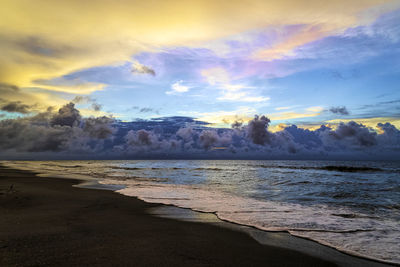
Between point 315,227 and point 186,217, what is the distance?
4.16 m

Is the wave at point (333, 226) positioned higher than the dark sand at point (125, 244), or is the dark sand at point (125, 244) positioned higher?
the dark sand at point (125, 244)

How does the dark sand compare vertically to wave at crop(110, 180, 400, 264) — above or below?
above

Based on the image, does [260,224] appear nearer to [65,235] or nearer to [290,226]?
[290,226]

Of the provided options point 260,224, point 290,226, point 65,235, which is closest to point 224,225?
point 260,224

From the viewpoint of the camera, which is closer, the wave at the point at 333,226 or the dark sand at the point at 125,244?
the dark sand at the point at 125,244

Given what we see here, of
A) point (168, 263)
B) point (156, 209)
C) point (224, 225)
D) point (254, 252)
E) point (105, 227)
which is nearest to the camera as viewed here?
point (168, 263)

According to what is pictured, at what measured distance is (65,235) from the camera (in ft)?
18.9

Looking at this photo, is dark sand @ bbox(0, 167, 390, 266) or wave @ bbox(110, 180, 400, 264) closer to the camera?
dark sand @ bbox(0, 167, 390, 266)

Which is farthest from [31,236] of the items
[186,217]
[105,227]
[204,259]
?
[186,217]

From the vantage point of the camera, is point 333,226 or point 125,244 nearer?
point 125,244

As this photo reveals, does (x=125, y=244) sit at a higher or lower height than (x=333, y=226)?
higher

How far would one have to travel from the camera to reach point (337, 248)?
5766mm

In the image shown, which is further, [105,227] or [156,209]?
[156,209]

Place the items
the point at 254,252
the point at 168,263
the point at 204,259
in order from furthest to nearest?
the point at 254,252 < the point at 204,259 < the point at 168,263
